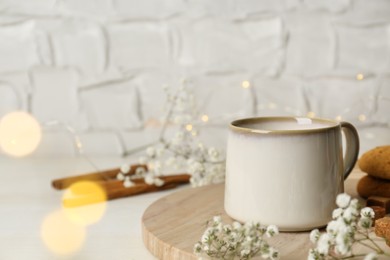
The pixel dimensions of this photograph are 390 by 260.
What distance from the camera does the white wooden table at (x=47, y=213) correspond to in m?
0.67

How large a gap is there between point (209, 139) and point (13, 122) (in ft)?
1.30

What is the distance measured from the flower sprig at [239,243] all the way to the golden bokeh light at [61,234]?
182 mm

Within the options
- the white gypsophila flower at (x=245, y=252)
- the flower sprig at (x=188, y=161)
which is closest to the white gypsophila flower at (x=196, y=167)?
the flower sprig at (x=188, y=161)

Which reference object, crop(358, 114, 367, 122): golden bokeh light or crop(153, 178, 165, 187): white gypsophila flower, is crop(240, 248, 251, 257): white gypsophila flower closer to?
crop(153, 178, 165, 187): white gypsophila flower

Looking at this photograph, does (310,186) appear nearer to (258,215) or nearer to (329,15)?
(258,215)

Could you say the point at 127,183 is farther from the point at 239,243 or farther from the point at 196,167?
the point at 239,243

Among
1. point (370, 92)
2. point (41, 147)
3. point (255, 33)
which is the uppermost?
A: point (255, 33)

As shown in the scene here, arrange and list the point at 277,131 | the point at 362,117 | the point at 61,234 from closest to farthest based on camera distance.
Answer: the point at 277,131 < the point at 61,234 < the point at 362,117

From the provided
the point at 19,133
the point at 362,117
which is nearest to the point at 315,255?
the point at 362,117

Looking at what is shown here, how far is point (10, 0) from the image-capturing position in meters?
1.20

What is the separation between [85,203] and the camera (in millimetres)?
866

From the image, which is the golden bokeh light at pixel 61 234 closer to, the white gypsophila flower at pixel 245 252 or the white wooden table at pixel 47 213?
the white wooden table at pixel 47 213

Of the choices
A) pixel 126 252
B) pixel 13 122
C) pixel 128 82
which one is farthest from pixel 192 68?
pixel 126 252

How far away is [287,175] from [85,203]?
36cm
